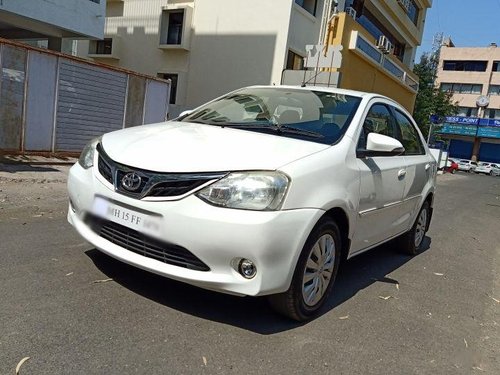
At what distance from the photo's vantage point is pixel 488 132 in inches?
2256

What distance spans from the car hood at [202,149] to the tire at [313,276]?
22.4 inches

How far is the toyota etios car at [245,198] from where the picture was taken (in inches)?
117

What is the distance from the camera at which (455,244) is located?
7.17 meters

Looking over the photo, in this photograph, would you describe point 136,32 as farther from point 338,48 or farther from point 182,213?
point 182,213

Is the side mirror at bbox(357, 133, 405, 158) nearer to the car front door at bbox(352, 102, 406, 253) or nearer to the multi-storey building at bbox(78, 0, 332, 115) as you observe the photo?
the car front door at bbox(352, 102, 406, 253)

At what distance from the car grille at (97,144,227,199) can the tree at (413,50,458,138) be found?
36.7 metres

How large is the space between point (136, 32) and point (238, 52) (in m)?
5.80

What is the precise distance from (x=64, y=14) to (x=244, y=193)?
48.2ft

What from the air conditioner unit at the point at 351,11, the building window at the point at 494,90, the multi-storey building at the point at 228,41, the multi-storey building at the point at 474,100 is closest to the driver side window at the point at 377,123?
the multi-storey building at the point at 228,41

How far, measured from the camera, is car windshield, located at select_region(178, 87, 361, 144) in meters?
3.87

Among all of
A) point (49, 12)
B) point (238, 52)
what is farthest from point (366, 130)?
point (238, 52)

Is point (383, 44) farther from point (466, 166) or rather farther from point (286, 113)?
point (466, 166)

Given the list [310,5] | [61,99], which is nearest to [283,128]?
[61,99]

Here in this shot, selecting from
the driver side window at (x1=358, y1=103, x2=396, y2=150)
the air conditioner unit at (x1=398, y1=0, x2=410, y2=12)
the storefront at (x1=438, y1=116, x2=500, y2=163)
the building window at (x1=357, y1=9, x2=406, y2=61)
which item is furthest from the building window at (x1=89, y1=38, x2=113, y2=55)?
the storefront at (x1=438, y1=116, x2=500, y2=163)
